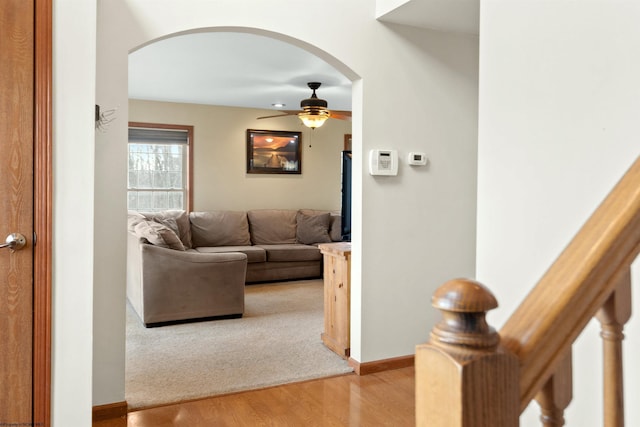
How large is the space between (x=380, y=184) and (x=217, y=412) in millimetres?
1664

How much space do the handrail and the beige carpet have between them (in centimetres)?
261

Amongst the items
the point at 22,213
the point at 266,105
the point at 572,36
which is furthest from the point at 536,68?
the point at 266,105

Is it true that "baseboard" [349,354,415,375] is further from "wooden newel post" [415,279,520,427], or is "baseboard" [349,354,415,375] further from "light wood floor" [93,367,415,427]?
"wooden newel post" [415,279,520,427]

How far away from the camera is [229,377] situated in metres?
3.14

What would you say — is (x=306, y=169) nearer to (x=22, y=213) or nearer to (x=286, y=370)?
(x=286, y=370)

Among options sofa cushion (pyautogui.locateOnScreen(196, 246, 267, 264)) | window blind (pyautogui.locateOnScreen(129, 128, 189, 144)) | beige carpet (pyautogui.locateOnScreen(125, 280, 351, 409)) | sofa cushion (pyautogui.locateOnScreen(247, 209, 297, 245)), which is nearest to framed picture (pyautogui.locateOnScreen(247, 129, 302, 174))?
sofa cushion (pyautogui.locateOnScreen(247, 209, 297, 245))

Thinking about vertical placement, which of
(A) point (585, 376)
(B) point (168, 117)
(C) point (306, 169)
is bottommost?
(A) point (585, 376)

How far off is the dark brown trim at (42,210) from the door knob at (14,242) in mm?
53

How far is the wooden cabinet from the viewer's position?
11.4 ft

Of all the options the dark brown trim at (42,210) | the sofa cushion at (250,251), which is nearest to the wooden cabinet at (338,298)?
the dark brown trim at (42,210)

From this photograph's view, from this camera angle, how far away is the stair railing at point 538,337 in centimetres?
53

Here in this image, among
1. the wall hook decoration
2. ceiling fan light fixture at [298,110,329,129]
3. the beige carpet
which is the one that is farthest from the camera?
ceiling fan light fixture at [298,110,329,129]

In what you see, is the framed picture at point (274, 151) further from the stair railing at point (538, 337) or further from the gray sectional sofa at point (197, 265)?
the stair railing at point (538, 337)

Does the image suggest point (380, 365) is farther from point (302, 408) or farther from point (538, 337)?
point (538, 337)
